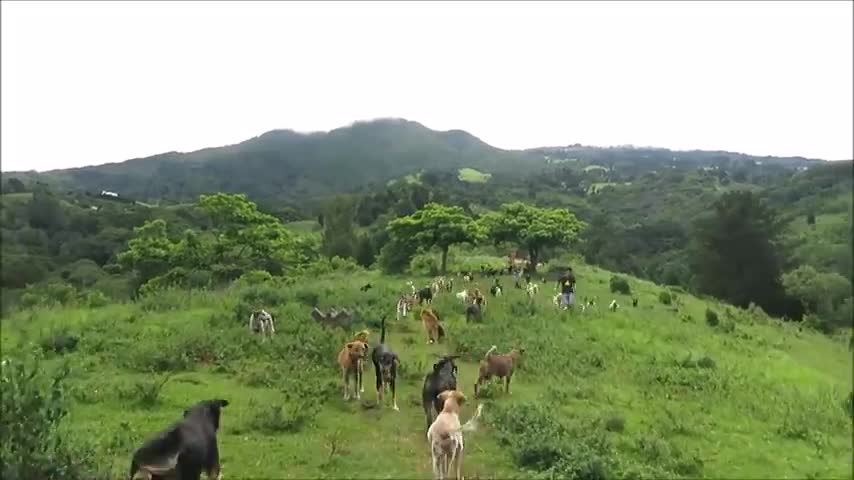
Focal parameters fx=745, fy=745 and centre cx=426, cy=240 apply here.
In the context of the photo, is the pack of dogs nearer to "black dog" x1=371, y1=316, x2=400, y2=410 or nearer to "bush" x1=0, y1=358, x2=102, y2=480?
"black dog" x1=371, y1=316, x2=400, y2=410

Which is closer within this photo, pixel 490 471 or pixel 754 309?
pixel 490 471

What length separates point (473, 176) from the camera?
134 meters

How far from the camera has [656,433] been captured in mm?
13617

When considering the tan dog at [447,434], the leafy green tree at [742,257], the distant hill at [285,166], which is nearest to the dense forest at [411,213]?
the leafy green tree at [742,257]

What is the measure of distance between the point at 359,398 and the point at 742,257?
39.3 metres

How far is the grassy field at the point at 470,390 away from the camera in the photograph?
11.5m

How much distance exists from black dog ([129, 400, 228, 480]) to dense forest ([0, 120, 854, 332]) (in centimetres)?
694

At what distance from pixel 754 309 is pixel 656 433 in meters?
24.5

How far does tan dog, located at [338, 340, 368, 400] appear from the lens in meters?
13.7

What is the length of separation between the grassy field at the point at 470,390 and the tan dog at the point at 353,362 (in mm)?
389

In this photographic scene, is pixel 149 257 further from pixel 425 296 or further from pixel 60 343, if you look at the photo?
pixel 60 343

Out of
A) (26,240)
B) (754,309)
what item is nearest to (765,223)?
(754,309)

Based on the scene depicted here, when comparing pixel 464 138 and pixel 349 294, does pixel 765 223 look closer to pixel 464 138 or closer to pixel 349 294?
pixel 349 294

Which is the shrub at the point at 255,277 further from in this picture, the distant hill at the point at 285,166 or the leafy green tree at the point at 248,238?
the distant hill at the point at 285,166
